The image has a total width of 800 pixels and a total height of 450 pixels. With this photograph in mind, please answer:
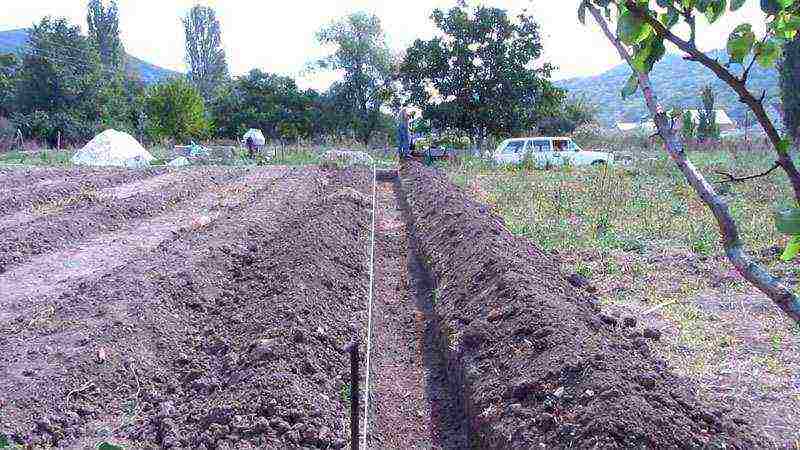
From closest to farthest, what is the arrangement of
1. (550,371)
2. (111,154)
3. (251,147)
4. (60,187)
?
1. (550,371)
2. (60,187)
3. (111,154)
4. (251,147)

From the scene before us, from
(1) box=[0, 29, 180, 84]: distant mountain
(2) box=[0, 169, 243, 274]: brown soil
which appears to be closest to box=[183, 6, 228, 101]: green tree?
(1) box=[0, 29, 180, 84]: distant mountain

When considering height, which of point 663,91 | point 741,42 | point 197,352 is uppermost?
point 663,91

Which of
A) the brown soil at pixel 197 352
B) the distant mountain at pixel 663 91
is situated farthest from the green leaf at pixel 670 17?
the distant mountain at pixel 663 91

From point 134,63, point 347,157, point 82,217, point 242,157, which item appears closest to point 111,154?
point 242,157

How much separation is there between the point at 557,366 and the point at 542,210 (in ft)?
27.3

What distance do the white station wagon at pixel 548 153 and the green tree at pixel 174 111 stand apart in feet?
74.2

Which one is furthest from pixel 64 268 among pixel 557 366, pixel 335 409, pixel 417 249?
pixel 557 366

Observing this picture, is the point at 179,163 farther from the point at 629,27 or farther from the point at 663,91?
the point at 663,91

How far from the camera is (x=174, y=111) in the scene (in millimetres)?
40969

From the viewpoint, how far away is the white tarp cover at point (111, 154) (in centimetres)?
2700

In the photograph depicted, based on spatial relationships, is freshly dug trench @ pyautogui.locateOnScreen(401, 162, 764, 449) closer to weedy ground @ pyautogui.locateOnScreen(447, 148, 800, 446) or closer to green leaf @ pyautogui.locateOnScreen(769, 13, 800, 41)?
weedy ground @ pyautogui.locateOnScreen(447, 148, 800, 446)

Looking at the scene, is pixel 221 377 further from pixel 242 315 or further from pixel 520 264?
pixel 520 264

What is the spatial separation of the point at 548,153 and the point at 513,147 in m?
1.37

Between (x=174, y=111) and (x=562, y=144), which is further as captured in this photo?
(x=174, y=111)
